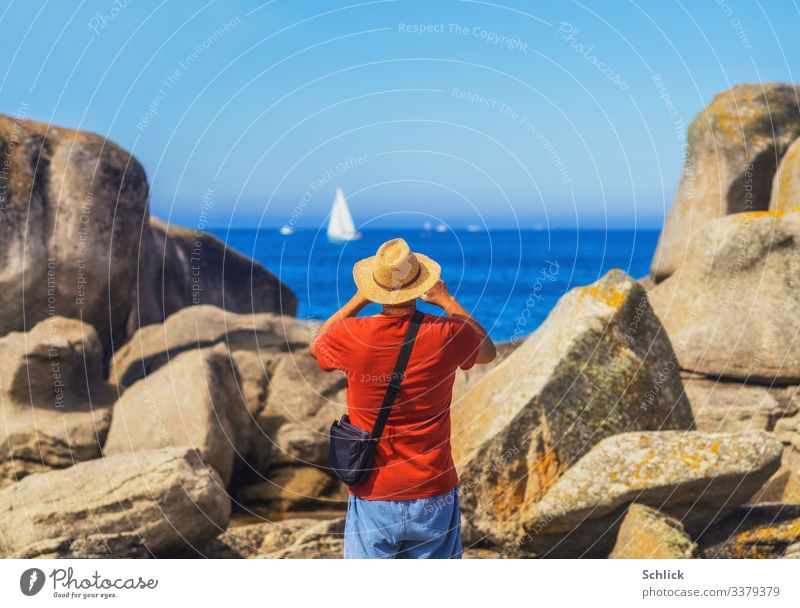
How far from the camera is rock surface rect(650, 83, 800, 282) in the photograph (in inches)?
619

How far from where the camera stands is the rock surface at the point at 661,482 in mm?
7902

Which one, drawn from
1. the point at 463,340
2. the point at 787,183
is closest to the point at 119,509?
the point at 463,340

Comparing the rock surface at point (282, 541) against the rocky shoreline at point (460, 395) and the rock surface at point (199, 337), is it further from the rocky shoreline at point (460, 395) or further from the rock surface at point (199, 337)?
the rock surface at point (199, 337)

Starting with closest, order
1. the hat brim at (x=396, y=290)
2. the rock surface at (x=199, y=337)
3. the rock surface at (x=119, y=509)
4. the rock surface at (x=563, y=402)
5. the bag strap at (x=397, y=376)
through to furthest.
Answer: the bag strap at (x=397, y=376) < the hat brim at (x=396, y=290) < the rock surface at (x=119, y=509) < the rock surface at (x=563, y=402) < the rock surface at (x=199, y=337)

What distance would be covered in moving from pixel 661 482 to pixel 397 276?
340 cm

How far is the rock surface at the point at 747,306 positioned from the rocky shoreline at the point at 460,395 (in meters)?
0.03

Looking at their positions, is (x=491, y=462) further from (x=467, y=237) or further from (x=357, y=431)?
(x=467, y=237)

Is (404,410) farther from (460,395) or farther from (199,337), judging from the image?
(199,337)

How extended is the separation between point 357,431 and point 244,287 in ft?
51.2

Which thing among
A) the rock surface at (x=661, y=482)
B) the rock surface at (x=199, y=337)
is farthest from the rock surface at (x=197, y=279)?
the rock surface at (x=661, y=482)

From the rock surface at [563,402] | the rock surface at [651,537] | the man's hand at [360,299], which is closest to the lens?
the man's hand at [360,299]

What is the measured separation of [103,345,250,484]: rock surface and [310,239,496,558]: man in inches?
213

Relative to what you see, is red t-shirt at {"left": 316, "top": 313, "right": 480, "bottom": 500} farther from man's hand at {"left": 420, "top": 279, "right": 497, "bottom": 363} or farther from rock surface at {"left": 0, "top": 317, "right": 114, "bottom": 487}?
rock surface at {"left": 0, "top": 317, "right": 114, "bottom": 487}

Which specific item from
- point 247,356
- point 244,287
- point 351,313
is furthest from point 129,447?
point 244,287
